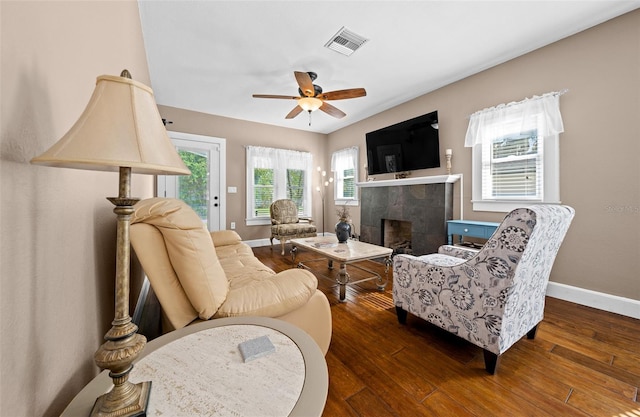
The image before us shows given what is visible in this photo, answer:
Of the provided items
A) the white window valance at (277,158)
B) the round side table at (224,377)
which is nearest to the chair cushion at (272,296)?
the round side table at (224,377)

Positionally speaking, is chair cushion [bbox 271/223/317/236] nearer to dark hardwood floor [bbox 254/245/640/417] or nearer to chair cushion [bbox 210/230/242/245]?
chair cushion [bbox 210/230/242/245]

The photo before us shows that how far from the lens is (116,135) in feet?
1.64

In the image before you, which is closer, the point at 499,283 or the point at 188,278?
the point at 188,278

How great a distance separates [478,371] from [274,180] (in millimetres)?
4711

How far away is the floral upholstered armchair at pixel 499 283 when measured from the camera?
49.8 inches

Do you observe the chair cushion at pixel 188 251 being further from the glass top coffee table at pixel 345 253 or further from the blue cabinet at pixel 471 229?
the blue cabinet at pixel 471 229

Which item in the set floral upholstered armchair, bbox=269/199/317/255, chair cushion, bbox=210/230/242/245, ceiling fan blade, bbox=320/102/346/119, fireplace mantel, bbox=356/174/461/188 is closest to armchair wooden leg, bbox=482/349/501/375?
fireplace mantel, bbox=356/174/461/188

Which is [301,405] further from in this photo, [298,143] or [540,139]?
[298,143]

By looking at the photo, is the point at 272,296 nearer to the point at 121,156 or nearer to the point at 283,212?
the point at 121,156

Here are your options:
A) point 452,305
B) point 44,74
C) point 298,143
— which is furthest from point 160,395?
point 298,143

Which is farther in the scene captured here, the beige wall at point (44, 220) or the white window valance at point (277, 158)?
the white window valance at point (277, 158)

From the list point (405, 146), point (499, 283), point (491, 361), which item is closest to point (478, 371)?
point (491, 361)

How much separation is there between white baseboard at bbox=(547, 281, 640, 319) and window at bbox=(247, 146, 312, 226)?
14.3 feet

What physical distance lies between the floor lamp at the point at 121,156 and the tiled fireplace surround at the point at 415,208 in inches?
138
